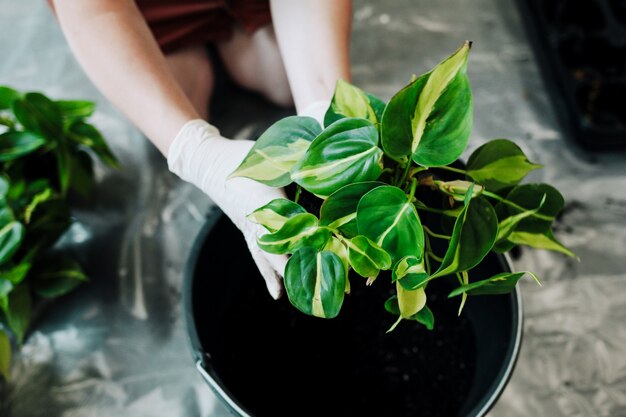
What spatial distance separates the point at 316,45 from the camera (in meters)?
0.73

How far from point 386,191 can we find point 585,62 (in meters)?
0.74

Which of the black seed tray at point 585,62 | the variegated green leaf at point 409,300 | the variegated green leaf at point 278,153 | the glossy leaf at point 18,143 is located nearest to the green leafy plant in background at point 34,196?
the glossy leaf at point 18,143

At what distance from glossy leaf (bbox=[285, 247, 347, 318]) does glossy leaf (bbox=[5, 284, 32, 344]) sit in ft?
1.67

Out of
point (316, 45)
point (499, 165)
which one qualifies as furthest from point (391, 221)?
point (316, 45)

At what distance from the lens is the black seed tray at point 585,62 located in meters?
0.93

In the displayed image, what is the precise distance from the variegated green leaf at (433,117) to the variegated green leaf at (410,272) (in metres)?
0.07

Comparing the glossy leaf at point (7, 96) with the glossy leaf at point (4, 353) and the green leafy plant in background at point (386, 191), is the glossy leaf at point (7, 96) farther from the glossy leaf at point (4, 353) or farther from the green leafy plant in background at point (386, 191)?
the green leafy plant in background at point (386, 191)

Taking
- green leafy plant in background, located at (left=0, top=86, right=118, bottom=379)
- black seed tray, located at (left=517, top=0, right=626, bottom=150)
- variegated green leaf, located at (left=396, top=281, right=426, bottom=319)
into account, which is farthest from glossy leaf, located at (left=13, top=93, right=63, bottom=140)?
black seed tray, located at (left=517, top=0, right=626, bottom=150)

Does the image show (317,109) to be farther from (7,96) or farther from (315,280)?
(7,96)

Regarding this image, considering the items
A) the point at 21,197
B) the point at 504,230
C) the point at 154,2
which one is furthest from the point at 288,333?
the point at 154,2

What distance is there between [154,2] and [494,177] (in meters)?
0.59

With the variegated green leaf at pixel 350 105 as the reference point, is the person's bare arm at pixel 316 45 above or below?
below

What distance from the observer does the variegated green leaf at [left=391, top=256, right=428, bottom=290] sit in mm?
414

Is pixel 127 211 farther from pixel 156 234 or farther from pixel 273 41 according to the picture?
pixel 273 41
